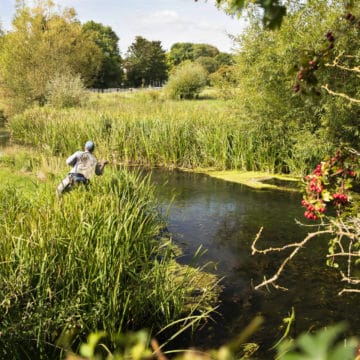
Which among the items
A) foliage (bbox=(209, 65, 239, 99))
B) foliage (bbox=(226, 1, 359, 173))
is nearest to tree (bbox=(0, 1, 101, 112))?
foliage (bbox=(209, 65, 239, 99))

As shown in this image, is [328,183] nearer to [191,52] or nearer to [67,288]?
[67,288]

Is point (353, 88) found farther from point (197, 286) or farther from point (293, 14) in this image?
point (197, 286)

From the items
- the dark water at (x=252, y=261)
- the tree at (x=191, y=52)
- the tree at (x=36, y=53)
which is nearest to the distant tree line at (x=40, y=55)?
the tree at (x=36, y=53)

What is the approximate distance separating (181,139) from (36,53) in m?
19.7

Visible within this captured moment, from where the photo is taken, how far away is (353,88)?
10.4 metres

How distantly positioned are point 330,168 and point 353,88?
7501mm

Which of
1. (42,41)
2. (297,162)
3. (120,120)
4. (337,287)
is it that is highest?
(42,41)

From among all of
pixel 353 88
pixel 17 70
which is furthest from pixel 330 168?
pixel 17 70

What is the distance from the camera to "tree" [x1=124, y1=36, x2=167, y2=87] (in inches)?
2498

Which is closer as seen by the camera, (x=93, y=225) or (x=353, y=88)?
(x=93, y=225)

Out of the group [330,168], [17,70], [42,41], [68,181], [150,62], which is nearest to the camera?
[330,168]

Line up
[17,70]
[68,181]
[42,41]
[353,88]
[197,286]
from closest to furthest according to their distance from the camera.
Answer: [197,286] < [68,181] < [353,88] < [17,70] < [42,41]

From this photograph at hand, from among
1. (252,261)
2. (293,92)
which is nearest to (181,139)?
(293,92)

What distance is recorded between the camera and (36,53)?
3011 cm
